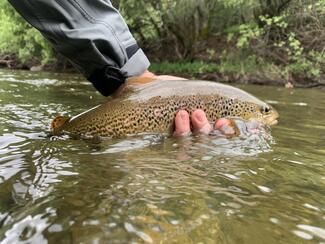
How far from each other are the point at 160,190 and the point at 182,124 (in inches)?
49.7

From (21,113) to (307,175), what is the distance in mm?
2737

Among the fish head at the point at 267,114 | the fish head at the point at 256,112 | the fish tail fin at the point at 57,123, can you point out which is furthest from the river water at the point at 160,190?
the fish head at the point at 267,114

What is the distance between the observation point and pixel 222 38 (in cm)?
1827

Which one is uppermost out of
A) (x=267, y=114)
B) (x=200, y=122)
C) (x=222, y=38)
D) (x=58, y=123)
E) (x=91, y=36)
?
(x=91, y=36)

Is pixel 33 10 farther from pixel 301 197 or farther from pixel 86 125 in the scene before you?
pixel 301 197

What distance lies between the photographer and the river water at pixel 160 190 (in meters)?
1.25

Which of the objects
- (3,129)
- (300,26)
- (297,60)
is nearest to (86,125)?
(3,129)

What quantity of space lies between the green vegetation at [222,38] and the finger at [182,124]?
9488 mm

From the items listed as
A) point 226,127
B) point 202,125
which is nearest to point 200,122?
point 202,125

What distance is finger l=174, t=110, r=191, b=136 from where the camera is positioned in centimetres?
283

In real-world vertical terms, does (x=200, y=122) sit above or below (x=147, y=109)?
below

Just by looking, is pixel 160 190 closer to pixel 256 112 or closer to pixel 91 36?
pixel 91 36

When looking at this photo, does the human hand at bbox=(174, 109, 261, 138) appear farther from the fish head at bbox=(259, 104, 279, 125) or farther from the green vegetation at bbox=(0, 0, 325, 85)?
the green vegetation at bbox=(0, 0, 325, 85)

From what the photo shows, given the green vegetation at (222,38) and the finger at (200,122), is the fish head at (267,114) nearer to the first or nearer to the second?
the finger at (200,122)
